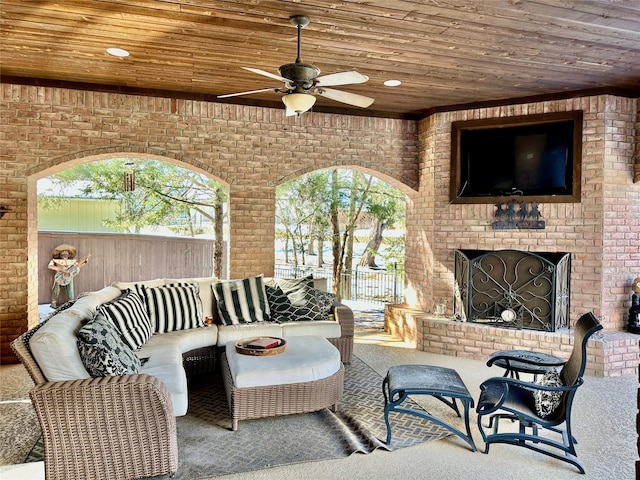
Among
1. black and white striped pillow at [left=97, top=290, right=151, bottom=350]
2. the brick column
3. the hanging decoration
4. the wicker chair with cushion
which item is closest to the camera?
the wicker chair with cushion

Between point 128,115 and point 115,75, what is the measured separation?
2.05 feet

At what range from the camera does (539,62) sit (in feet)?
14.2

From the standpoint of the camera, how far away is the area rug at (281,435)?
3.07m

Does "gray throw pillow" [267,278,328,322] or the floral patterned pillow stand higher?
"gray throw pillow" [267,278,328,322]

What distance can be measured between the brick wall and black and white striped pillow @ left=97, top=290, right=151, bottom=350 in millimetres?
1765

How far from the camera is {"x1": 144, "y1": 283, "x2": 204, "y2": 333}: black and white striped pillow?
15.2 feet

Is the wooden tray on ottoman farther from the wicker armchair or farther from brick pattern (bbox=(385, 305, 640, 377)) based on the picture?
brick pattern (bbox=(385, 305, 640, 377))

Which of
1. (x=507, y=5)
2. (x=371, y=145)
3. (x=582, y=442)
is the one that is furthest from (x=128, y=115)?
(x=582, y=442)

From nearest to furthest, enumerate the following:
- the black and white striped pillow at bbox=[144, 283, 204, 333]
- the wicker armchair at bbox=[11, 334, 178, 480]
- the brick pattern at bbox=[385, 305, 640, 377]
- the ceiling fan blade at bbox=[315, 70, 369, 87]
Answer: the wicker armchair at bbox=[11, 334, 178, 480] < the ceiling fan blade at bbox=[315, 70, 369, 87] < the black and white striped pillow at bbox=[144, 283, 204, 333] < the brick pattern at bbox=[385, 305, 640, 377]

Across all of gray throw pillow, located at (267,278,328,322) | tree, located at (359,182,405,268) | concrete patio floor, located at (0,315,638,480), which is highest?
tree, located at (359,182,405,268)

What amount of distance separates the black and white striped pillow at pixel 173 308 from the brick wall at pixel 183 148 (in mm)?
1151

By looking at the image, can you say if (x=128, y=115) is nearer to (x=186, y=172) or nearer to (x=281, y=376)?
(x=281, y=376)

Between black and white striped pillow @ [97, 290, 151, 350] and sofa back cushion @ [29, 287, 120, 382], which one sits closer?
sofa back cushion @ [29, 287, 120, 382]

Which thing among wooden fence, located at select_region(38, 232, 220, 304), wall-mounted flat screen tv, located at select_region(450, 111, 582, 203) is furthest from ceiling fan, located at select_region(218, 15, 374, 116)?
wooden fence, located at select_region(38, 232, 220, 304)
